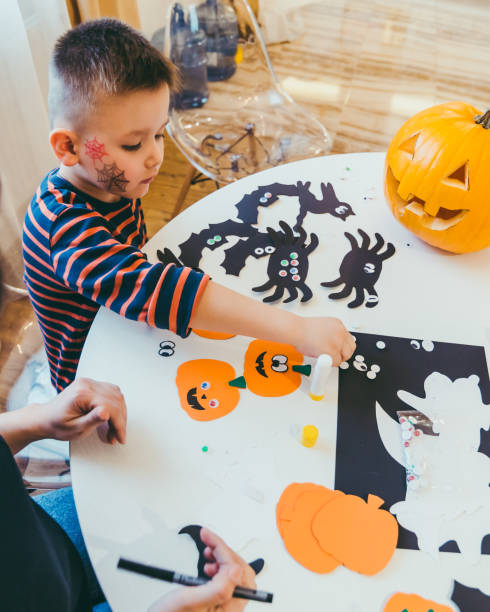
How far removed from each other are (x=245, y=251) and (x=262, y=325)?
202 mm

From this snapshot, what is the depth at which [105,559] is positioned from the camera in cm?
55

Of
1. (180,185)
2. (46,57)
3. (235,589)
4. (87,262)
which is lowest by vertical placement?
(180,185)

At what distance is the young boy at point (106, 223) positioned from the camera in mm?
721

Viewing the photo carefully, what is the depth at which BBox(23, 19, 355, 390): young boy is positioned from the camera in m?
0.72

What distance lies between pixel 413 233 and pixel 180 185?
1351mm

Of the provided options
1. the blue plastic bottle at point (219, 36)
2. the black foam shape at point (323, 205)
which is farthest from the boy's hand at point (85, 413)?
the blue plastic bottle at point (219, 36)

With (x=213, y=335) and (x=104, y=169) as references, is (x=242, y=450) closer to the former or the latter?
(x=213, y=335)

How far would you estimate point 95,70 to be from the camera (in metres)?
0.72

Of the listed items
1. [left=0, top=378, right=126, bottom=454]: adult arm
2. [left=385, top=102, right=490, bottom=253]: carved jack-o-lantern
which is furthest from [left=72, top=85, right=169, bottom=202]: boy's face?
[left=385, top=102, right=490, bottom=253]: carved jack-o-lantern

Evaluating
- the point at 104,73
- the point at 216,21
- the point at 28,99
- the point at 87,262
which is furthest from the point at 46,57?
the point at 87,262

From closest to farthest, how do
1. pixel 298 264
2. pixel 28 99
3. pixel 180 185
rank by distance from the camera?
1. pixel 298 264
2. pixel 28 99
3. pixel 180 185

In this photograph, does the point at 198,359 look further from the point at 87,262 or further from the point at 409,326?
the point at 409,326

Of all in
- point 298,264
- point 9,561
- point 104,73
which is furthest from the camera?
point 298,264

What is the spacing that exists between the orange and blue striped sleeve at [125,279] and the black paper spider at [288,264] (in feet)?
0.49
